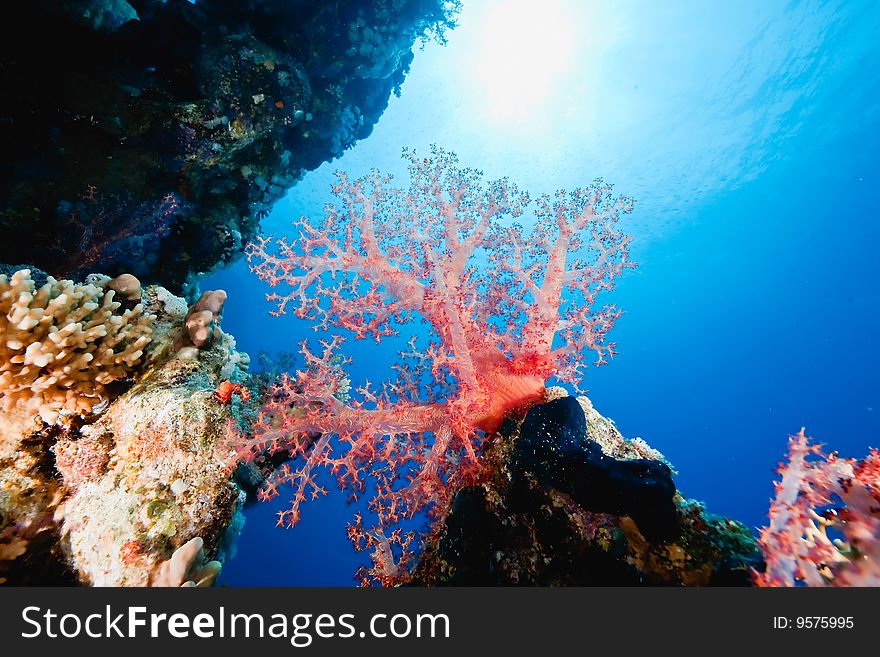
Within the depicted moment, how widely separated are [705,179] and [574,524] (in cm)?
4350

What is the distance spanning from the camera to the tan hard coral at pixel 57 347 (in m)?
2.81

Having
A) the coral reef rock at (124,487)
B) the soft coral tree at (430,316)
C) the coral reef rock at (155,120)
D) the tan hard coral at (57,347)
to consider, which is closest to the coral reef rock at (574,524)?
the soft coral tree at (430,316)

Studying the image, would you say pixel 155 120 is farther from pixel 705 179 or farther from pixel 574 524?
pixel 705 179

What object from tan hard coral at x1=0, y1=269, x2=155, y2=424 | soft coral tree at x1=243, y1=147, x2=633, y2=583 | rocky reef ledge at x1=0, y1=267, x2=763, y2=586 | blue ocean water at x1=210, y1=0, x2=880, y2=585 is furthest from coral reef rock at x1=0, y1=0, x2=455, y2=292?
blue ocean water at x1=210, y1=0, x2=880, y2=585

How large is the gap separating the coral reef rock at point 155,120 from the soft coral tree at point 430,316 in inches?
161

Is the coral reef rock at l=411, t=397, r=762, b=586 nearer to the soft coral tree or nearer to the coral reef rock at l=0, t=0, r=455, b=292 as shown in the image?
the soft coral tree

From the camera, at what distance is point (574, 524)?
104 inches

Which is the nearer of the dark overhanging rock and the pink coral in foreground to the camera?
the pink coral in foreground

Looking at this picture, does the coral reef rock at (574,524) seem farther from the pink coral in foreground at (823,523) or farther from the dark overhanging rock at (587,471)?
the pink coral in foreground at (823,523)

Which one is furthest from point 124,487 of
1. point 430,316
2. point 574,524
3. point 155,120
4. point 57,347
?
point 155,120

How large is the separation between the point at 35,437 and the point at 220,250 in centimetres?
551

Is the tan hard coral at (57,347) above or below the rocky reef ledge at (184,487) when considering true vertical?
above

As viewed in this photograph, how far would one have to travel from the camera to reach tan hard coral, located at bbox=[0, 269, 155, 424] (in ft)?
9.23

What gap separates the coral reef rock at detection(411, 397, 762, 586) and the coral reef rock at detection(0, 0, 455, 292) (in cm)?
681
